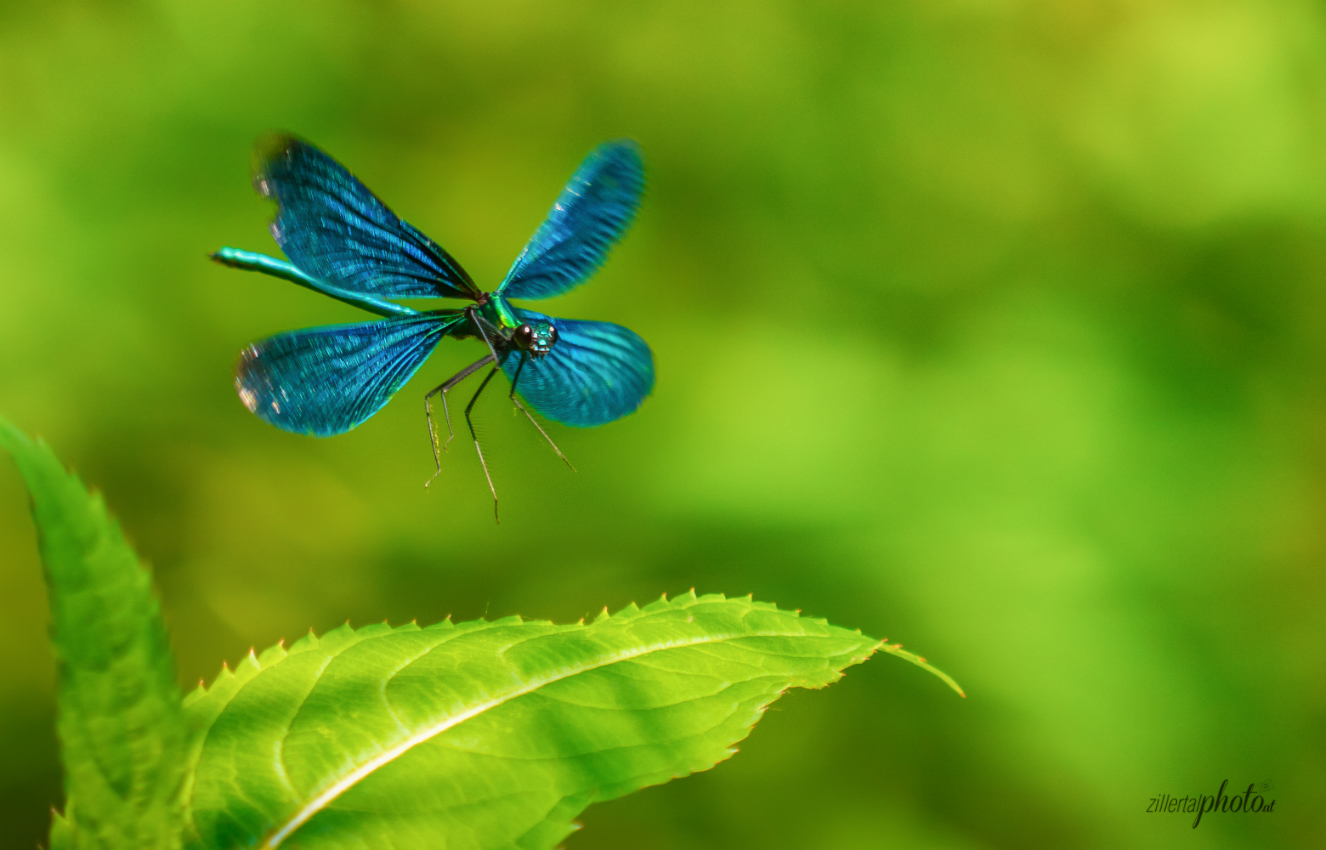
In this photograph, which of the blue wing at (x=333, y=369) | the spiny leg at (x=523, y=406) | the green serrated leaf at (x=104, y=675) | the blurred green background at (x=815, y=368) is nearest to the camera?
the green serrated leaf at (x=104, y=675)

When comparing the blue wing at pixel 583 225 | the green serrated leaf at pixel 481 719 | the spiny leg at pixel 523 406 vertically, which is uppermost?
the blue wing at pixel 583 225

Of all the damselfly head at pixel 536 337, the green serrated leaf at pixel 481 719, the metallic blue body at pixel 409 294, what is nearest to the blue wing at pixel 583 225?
the metallic blue body at pixel 409 294

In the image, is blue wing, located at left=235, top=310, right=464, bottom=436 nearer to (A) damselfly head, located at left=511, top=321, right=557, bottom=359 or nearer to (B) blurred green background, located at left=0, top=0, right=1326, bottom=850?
(A) damselfly head, located at left=511, top=321, right=557, bottom=359

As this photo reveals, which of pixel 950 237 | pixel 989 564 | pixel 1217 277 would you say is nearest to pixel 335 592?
pixel 989 564

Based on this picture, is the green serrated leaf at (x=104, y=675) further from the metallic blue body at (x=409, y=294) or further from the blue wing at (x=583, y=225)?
the blue wing at (x=583, y=225)

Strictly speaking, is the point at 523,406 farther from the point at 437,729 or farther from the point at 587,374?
the point at 437,729

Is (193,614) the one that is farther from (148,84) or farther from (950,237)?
(950,237)

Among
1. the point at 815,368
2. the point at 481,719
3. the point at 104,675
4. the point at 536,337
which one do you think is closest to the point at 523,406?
the point at 536,337
